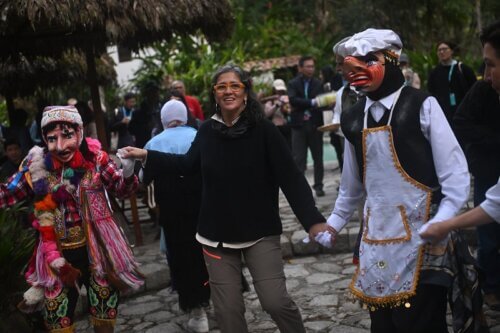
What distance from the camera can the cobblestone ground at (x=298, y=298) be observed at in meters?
5.51

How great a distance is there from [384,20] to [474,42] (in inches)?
125

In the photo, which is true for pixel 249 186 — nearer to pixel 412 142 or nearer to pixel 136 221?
pixel 412 142

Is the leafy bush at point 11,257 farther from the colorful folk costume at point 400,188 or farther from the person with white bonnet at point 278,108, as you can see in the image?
the person with white bonnet at point 278,108

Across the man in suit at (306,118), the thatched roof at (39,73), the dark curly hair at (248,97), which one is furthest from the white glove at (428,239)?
the thatched roof at (39,73)

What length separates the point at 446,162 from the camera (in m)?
3.37

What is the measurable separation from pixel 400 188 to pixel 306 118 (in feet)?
22.2

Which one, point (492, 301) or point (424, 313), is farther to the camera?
point (492, 301)

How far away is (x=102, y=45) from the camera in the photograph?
27.9ft

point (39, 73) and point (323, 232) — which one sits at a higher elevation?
point (39, 73)

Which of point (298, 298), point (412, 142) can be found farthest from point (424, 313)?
point (298, 298)

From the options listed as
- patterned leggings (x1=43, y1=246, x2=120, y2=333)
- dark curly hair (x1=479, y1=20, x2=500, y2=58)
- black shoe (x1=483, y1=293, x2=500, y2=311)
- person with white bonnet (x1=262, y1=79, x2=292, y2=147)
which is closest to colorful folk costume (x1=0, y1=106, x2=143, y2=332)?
patterned leggings (x1=43, y1=246, x2=120, y2=333)

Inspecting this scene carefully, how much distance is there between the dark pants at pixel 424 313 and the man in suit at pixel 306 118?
6673mm

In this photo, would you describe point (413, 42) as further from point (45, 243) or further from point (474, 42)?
point (45, 243)

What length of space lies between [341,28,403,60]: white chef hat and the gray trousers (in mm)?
1256
